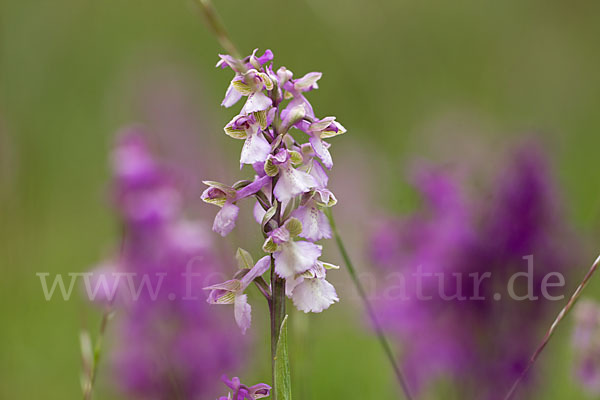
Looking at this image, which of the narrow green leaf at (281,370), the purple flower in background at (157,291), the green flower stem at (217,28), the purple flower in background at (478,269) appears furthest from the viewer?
the purple flower in background at (157,291)

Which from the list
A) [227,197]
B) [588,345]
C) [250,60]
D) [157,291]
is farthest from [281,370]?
[157,291]

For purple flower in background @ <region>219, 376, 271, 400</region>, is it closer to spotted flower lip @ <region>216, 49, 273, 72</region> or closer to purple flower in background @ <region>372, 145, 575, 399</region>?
spotted flower lip @ <region>216, 49, 273, 72</region>

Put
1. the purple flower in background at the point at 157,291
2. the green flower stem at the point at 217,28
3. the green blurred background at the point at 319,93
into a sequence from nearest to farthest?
1. the green flower stem at the point at 217,28
2. the purple flower in background at the point at 157,291
3. the green blurred background at the point at 319,93

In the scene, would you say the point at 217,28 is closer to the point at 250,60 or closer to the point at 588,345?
the point at 250,60

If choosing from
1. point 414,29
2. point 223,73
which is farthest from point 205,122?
point 414,29

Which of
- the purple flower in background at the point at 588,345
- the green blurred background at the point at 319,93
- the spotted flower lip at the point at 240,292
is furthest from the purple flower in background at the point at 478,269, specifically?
the spotted flower lip at the point at 240,292

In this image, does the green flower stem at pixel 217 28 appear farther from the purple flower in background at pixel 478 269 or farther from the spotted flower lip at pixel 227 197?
the purple flower in background at pixel 478 269

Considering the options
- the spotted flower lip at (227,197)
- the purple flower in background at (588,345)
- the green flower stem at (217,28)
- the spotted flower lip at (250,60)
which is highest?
the green flower stem at (217,28)
